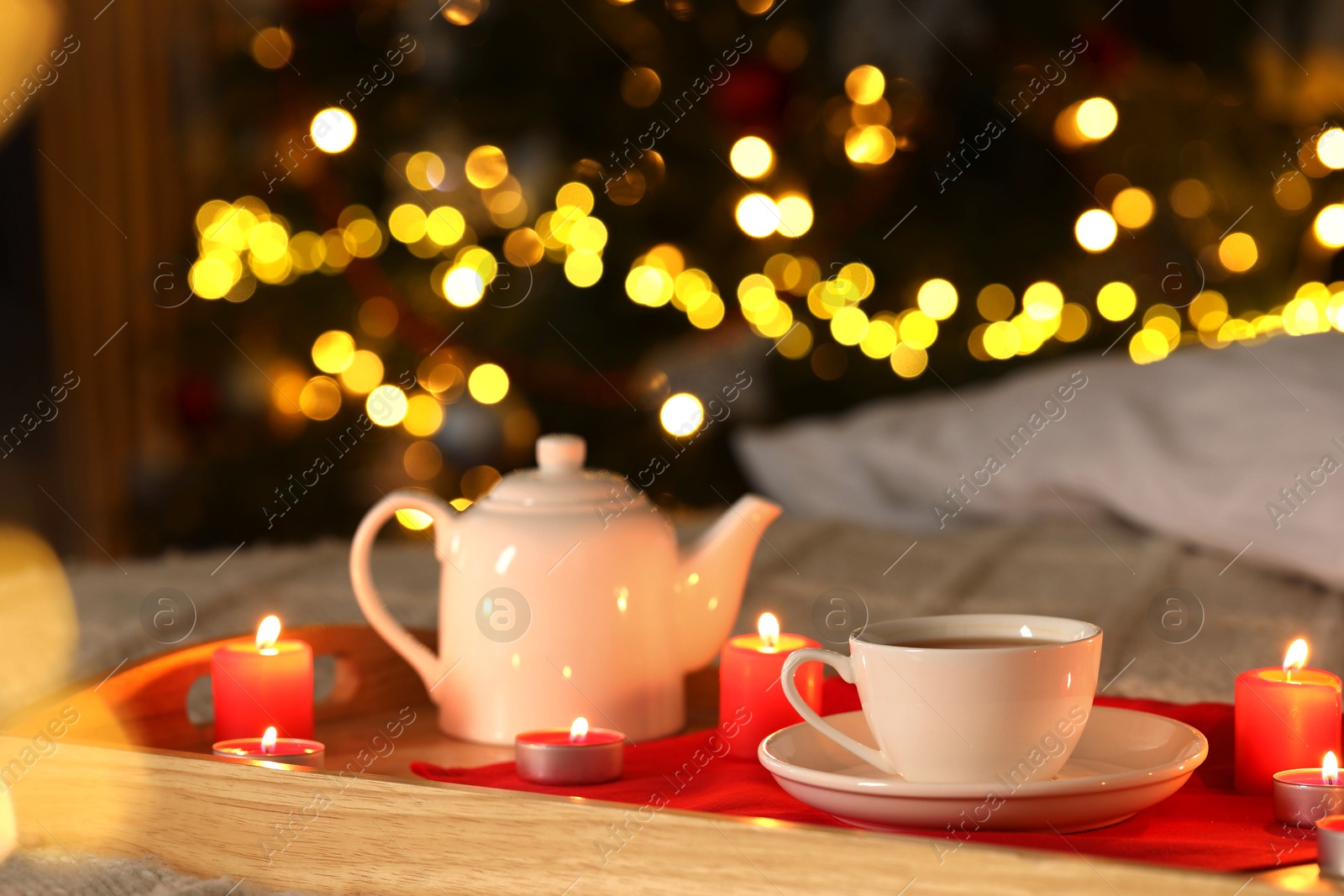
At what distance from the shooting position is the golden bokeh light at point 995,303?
233 centimetres

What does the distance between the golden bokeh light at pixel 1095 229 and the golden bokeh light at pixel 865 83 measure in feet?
1.37

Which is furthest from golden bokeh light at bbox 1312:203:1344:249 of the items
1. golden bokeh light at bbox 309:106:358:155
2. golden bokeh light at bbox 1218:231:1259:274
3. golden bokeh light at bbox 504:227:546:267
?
golden bokeh light at bbox 309:106:358:155

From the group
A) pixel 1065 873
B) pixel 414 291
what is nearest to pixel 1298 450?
pixel 1065 873

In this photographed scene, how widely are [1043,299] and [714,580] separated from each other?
5.49 ft

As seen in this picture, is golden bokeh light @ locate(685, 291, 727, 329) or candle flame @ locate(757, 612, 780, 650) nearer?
candle flame @ locate(757, 612, 780, 650)

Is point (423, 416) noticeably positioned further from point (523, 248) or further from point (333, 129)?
point (333, 129)

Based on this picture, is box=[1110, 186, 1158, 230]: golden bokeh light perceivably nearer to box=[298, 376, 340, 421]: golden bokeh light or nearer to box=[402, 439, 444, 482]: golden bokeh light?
box=[402, 439, 444, 482]: golden bokeh light

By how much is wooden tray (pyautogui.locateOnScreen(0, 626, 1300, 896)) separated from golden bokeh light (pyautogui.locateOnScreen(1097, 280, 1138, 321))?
1.90 meters

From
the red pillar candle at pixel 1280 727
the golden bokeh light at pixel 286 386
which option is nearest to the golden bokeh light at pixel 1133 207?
the golden bokeh light at pixel 286 386

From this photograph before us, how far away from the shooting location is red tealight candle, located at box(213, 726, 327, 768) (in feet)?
2.09

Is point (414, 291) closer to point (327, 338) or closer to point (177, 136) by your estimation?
point (327, 338)

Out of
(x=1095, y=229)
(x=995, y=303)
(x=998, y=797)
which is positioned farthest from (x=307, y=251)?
(x=998, y=797)

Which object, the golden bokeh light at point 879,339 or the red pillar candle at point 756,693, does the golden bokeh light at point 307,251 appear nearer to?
the golden bokeh light at point 879,339

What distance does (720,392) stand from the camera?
232 cm
